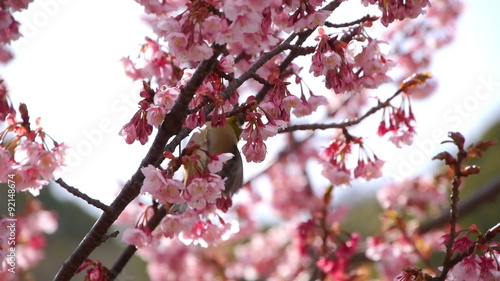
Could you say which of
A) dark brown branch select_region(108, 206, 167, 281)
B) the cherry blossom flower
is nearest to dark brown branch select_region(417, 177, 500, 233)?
dark brown branch select_region(108, 206, 167, 281)

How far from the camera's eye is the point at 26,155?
5.58ft

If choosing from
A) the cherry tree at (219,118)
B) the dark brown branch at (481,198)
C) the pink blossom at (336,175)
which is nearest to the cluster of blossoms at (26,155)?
the cherry tree at (219,118)

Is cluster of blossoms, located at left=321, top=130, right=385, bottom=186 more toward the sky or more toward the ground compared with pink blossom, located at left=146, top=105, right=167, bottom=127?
more toward the sky

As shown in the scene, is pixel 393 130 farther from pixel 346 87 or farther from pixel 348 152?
pixel 346 87

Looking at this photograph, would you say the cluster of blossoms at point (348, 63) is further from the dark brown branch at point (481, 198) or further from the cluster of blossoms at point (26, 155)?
the dark brown branch at point (481, 198)

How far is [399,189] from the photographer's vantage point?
463 cm

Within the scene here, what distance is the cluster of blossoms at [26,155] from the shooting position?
169 cm

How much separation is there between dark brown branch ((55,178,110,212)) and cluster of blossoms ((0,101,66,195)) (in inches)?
1.3

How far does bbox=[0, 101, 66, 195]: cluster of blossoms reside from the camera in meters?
1.69

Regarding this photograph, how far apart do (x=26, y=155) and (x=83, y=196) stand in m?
0.22

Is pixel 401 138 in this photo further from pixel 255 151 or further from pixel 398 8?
pixel 255 151

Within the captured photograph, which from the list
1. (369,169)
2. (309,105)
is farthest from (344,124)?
(369,169)

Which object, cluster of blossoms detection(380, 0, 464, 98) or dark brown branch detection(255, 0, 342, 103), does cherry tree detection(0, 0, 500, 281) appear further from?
cluster of blossoms detection(380, 0, 464, 98)

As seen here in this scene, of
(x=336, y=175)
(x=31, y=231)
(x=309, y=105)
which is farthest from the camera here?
(x=31, y=231)
